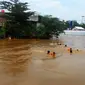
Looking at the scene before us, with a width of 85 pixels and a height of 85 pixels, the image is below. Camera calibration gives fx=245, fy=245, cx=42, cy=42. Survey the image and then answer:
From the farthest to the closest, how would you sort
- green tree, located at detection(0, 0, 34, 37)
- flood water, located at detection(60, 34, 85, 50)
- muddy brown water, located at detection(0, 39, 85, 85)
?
green tree, located at detection(0, 0, 34, 37) → flood water, located at detection(60, 34, 85, 50) → muddy brown water, located at detection(0, 39, 85, 85)

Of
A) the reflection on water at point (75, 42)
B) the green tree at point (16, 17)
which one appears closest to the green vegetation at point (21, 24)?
the green tree at point (16, 17)

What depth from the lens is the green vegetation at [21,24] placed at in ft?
126

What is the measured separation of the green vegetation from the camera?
38.4 meters

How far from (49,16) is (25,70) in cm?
3069

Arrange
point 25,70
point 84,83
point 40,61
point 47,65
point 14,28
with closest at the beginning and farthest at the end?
point 84,83, point 25,70, point 47,65, point 40,61, point 14,28

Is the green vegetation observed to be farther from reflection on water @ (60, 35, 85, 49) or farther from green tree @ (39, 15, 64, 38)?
reflection on water @ (60, 35, 85, 49)

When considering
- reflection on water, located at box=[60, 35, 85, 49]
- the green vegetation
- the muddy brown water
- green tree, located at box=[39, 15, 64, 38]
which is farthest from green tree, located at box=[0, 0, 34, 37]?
the muddy brown water

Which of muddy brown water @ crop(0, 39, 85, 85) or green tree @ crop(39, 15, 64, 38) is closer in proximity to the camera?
muddy brown water @ crop(0, 39, 85, 85)

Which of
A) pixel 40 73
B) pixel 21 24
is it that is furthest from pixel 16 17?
pixel 40 73

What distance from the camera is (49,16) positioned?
43.3 metres

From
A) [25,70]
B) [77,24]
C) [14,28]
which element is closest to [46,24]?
[14,28]

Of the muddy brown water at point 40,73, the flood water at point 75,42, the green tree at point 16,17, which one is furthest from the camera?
the green tree at point 16,17

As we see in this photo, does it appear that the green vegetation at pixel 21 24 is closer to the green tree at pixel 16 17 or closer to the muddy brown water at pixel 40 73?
the green tree at pixel 16 17

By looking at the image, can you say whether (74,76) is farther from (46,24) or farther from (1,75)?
(46,24)
